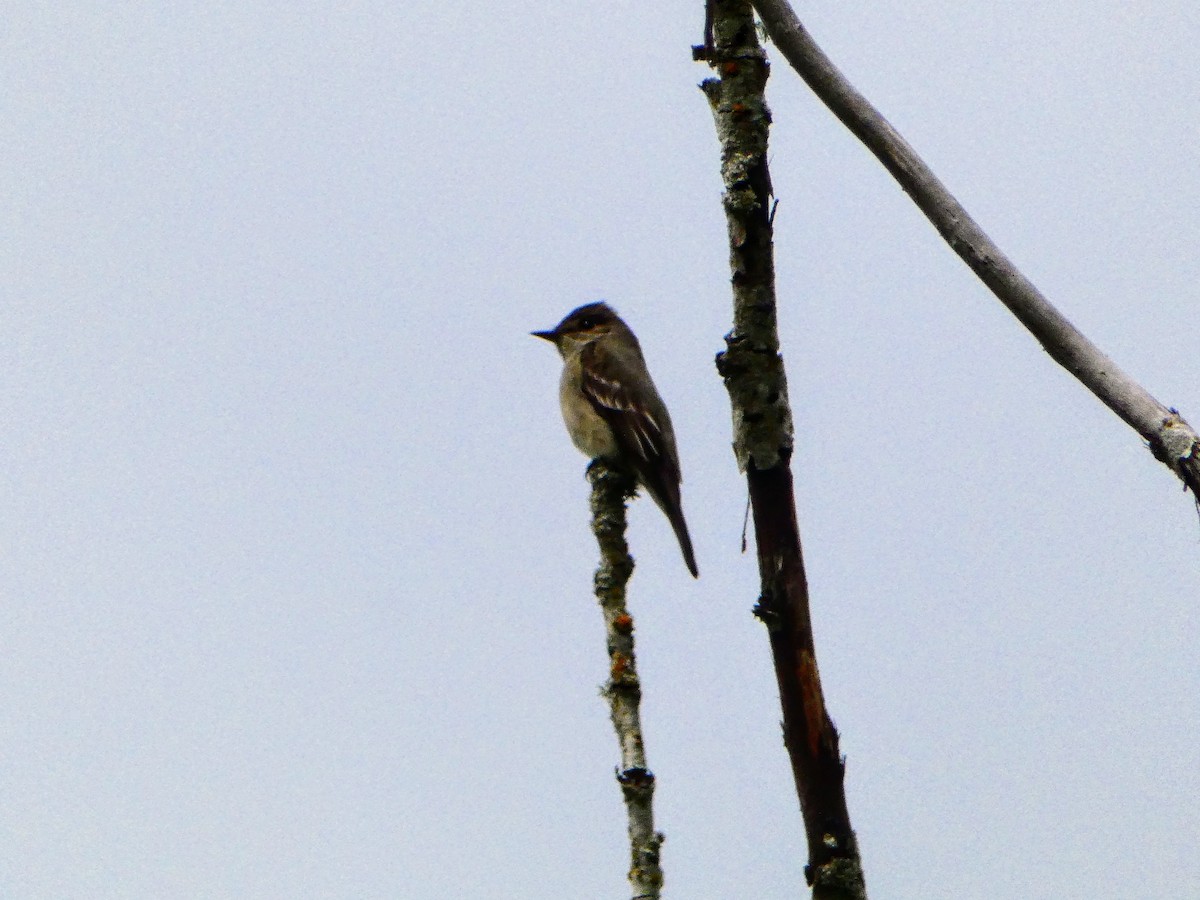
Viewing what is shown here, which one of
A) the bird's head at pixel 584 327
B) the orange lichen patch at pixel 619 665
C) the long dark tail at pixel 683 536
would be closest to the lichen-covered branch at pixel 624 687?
the orange lichen patch at pixel 619 665

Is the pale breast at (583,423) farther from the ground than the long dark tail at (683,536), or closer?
farther from the ground

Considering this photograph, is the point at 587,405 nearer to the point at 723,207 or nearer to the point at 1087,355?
the point at 723,207

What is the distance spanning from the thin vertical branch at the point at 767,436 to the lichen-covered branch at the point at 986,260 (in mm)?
386

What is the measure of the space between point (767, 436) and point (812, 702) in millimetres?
778

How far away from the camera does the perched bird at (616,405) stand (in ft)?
30.6

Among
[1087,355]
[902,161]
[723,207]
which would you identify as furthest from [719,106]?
[1087,355]

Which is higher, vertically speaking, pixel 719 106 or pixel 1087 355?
pixel 719 106

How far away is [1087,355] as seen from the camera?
3.50 metres

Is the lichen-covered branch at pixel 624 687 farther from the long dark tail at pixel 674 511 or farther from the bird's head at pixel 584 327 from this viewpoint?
the bird's head at pixel 584 327

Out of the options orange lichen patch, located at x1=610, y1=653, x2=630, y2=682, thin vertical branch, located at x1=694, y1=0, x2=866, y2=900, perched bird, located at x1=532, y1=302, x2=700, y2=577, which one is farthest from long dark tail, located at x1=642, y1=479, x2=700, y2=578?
thin vertical branch, located at x1=694, y1=0, x2=866, y2=900

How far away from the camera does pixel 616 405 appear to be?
32.9 feet

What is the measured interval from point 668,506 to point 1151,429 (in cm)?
593

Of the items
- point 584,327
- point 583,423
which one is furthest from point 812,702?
point 584,327

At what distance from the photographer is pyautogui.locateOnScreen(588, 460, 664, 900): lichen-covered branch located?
15.2ft
